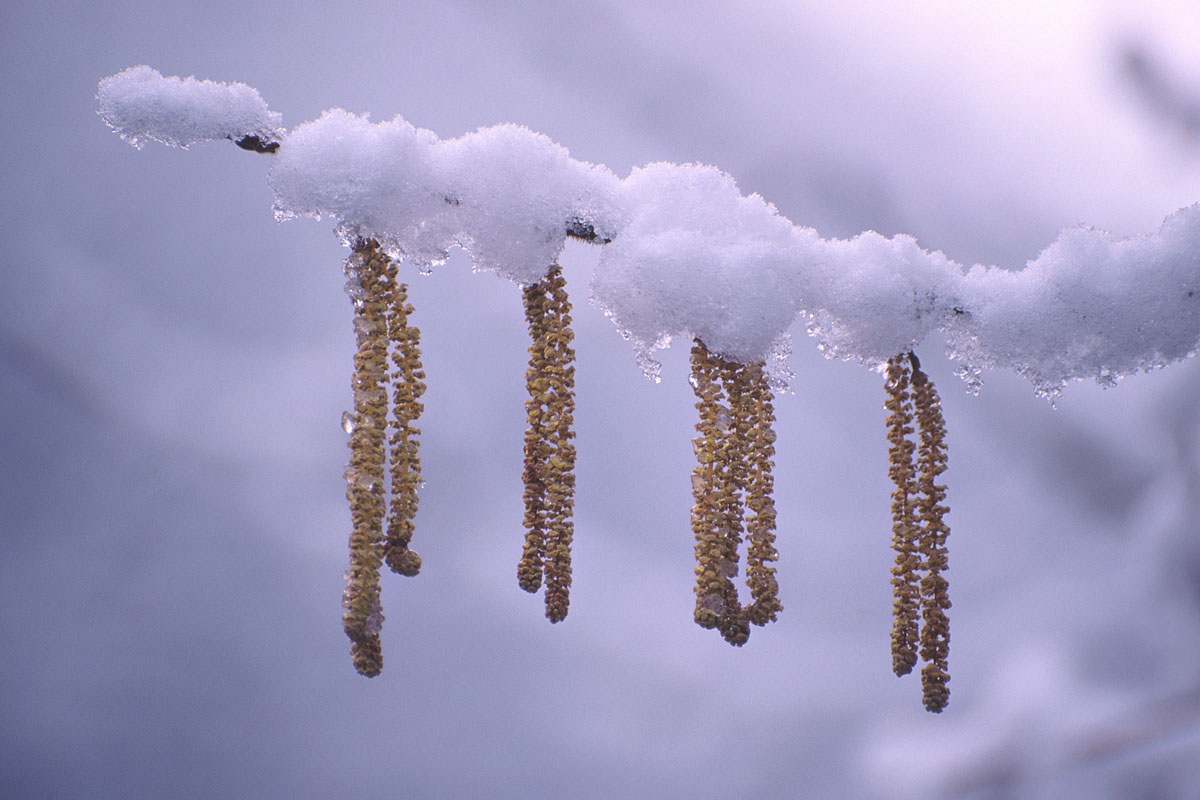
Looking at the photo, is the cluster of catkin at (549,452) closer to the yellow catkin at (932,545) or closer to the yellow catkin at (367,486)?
the yellow catkin at (367,486)

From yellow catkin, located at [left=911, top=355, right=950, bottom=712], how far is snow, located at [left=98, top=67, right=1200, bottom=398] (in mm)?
34

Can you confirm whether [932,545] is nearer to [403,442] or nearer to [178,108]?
[403,442]

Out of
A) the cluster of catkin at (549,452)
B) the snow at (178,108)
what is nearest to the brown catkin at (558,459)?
the cluster of catkin at (549,452)

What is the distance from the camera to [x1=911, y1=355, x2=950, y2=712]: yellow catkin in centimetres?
47

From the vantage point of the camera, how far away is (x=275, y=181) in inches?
17.3

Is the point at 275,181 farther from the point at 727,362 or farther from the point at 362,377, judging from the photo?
the point at 727,362

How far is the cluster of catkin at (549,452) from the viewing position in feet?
1.40

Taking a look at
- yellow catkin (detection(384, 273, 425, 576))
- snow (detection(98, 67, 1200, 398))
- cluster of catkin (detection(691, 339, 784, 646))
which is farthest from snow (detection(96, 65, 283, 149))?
cluster of catkin (detection(691, 339, 784, 646))

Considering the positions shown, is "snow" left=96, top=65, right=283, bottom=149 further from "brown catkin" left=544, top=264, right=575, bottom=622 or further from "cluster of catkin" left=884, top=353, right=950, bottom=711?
"cluster of catkin" left=884, top=353, right=950, bottom=711

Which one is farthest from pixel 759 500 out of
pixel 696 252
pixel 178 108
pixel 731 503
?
pixel 178 108

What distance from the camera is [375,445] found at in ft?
1.34

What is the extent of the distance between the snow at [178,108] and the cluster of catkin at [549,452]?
16 centimetres

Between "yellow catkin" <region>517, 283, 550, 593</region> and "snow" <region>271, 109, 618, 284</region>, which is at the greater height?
"snow" <region>271, 109, 618, 284</region>

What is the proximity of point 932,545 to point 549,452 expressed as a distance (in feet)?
0.70
